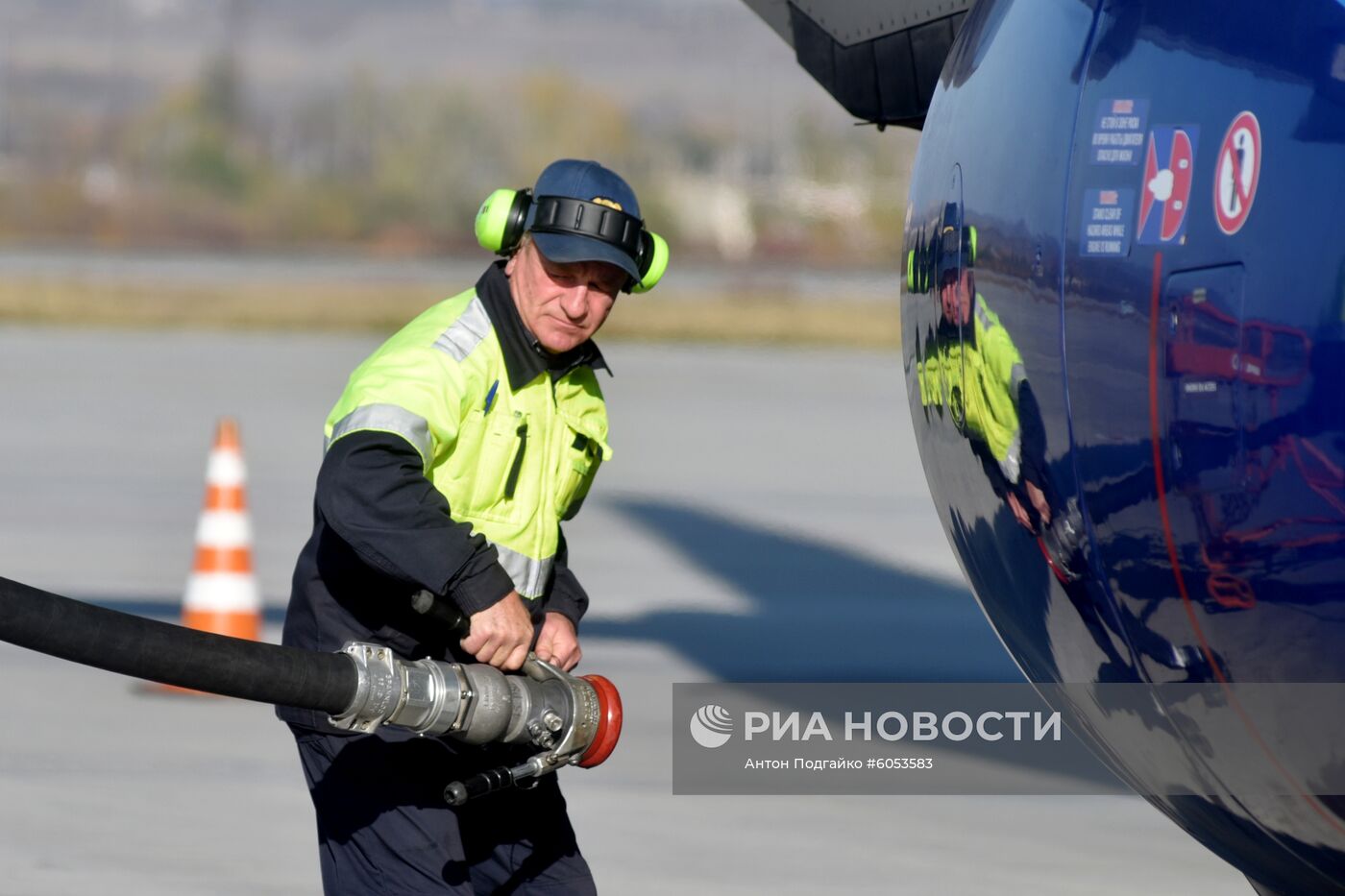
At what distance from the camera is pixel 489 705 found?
4.00m

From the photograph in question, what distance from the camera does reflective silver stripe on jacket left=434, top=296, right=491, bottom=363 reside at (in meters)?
4.27

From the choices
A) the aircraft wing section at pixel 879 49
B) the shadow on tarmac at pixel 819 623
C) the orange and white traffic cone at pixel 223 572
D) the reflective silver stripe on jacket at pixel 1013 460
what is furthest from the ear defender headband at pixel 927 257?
the orange and white traffic cone at pixel 223 572

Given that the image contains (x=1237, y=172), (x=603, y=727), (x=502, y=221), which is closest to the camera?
(x=1237, y=172)

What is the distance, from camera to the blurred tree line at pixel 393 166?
192 ft

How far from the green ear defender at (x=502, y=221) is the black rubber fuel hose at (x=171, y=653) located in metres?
1.00

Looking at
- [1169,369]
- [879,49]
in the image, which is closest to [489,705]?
[1169,369]

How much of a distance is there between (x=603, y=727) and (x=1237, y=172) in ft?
5.45

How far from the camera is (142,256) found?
58.4 metres

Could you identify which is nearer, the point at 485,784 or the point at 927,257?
the point at 485,784

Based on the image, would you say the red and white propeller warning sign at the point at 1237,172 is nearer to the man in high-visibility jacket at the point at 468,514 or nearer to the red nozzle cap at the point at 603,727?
the man in high-visibility jacket at the point at 468,514

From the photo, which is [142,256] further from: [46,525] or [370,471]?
[370,471]

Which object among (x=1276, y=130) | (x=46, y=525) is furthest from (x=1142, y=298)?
(x=46, y=525)

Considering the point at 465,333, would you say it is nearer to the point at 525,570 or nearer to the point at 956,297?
the point at 525,570

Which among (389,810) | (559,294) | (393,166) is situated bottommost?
(389,810)
